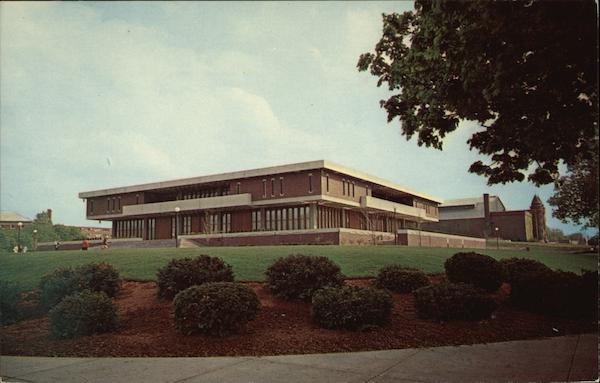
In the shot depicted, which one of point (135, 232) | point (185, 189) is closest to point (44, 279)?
point (185, 189)

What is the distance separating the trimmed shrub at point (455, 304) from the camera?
972cm

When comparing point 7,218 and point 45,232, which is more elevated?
point 45,232

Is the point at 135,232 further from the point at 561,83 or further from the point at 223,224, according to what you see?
the point at 561,83

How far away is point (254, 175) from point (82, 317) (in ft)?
134

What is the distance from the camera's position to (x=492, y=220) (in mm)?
83062

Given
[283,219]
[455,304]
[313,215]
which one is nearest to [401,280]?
[455,304]

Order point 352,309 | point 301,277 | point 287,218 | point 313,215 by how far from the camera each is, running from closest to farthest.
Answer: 1. point 352,309
2. point 301,277
3. point 313,215
4. point 287,218

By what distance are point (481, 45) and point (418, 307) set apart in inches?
232

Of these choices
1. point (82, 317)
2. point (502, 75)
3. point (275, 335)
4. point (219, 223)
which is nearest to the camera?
point (502, 75)

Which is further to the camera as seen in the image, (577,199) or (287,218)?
(287,218)

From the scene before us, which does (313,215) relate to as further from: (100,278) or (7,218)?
(100,278)

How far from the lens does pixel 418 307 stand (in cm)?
1015

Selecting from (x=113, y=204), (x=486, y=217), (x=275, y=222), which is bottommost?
(x=275, y=222)

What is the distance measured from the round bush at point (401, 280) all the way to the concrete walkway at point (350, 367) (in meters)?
4.24
